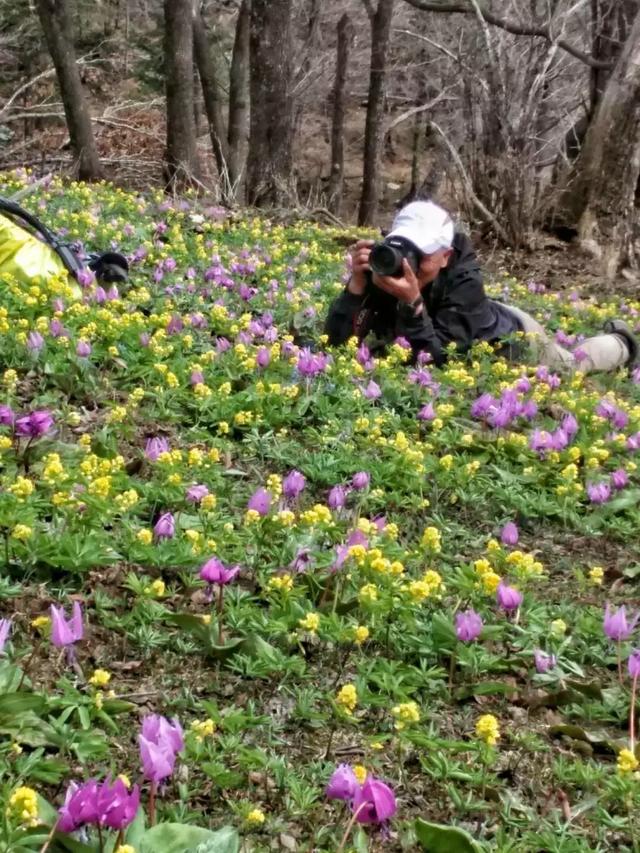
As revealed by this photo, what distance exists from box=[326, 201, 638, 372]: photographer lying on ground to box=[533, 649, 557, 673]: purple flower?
2670 mm

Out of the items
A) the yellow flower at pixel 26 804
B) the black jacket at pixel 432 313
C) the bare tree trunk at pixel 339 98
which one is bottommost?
the bare tree trunk at pixel 339 98

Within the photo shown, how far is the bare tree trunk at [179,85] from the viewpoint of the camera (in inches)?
500

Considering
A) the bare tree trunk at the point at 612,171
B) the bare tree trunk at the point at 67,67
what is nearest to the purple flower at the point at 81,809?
the bare tree trunk at the point at 612,171

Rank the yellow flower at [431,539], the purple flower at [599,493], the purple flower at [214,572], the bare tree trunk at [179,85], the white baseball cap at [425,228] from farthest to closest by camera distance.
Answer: the bare tree trunk at [179,85] < the white baseball cap at [425,228] < the purple flower at [599,493] < the yellow flower at [431,539] < the purple flower at [214,572]

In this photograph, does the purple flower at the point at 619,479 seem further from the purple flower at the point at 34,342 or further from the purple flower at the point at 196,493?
the purple flower at the point at 34,342

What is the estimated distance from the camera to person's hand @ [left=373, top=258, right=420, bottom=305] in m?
4.86

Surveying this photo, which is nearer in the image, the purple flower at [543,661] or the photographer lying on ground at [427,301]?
the purple flower at [543,661]

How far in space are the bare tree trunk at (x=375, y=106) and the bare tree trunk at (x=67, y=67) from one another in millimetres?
6261

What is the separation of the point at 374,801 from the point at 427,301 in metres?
4.16

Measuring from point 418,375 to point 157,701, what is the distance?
280 centimetres

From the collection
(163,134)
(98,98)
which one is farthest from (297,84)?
(98,98)

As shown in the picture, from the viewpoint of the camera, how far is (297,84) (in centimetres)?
2402

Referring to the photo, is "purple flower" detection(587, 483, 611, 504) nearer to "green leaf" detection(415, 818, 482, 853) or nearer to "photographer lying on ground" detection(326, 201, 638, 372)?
"photographer lying on ground" detection(326, 201, 638, 372)

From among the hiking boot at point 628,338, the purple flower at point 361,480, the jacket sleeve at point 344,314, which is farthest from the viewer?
the hiking boot at point 628,338
